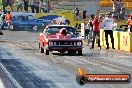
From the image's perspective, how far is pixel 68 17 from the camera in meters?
45.3

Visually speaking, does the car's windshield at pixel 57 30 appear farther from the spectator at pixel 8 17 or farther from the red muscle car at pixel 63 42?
the spectator at pixel 8 17

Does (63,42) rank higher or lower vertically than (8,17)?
higher

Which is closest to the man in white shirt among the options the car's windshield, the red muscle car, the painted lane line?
the car's windshield

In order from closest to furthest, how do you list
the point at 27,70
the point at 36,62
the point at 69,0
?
1. the point at 27,70
2. the point at 36,62
3. the point at 69,0

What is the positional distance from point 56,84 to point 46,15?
34.4 metres

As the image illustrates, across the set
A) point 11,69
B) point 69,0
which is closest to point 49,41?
point 11,69

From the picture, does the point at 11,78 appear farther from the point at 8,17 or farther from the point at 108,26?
the point at 8,17

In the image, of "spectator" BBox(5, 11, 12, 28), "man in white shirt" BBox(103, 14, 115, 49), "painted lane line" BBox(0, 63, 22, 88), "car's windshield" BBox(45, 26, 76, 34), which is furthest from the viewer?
"spectator" BBox(5, 11, 12, 28)

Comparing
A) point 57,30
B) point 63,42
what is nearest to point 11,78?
point 63,42

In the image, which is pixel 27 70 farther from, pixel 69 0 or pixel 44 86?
pixel 69 0

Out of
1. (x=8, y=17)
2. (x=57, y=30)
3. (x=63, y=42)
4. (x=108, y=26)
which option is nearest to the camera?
(x=63, y=42)

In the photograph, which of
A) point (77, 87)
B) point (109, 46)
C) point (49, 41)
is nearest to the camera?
point (77, 87)

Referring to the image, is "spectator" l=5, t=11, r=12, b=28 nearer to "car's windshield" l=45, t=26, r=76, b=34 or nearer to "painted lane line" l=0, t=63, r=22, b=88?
"car's windshield" l=45, t=26, r=76, b=34

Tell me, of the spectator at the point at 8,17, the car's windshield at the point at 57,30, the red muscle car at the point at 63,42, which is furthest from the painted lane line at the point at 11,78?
the spectator at the point at 8,17
